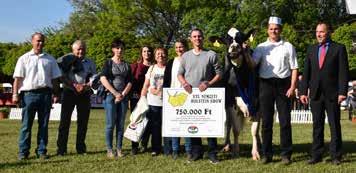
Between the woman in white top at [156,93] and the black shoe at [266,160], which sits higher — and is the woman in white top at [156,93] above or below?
above

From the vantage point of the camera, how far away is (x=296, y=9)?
53.5 meters

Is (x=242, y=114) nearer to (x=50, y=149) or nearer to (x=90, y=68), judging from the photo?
(x=90, y=68)

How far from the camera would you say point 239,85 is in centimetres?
888

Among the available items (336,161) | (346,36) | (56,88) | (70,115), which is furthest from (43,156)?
(346,36)

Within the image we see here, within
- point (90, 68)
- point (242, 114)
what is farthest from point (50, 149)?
point (242, 114)

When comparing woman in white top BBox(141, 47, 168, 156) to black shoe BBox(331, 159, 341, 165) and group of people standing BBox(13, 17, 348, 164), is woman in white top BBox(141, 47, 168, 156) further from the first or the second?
black shoe BBox(331, 159, 341, 165)

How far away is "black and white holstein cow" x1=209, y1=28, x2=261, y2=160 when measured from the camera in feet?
27.5

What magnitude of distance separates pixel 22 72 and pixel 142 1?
4600 centimetres

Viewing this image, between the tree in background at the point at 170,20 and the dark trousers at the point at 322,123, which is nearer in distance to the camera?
the dark trousers at the point at 322,123

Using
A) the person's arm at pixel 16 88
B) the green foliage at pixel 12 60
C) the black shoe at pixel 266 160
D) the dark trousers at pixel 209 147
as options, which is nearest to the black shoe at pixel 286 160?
the black shoe at pixel 266 160

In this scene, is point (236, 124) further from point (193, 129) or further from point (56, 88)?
point (56, 88)

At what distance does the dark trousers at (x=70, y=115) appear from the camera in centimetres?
975

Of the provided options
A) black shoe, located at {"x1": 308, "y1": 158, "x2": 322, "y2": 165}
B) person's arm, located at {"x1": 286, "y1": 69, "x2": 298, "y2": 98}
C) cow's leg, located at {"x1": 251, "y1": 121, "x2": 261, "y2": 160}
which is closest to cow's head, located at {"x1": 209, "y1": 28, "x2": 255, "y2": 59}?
person's arm, located at {"x1": 286, "y1": 69, "x2": 298, "y2": 98}

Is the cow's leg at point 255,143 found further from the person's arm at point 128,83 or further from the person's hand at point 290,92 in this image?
the person's arm at point 128,83
